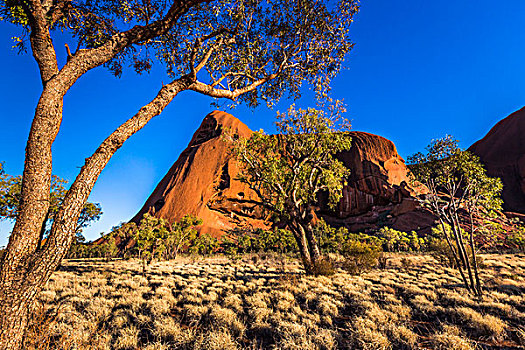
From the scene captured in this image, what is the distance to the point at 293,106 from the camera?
13.4 meters

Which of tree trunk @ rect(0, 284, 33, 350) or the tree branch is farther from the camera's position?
the tree branch

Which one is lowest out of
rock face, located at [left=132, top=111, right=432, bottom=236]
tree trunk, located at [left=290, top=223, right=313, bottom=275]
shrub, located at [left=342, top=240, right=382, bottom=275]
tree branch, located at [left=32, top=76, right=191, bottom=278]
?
shrub, located at [left=342, top=240, right=382, bottom=275]

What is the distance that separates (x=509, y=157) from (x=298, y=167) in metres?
74.1

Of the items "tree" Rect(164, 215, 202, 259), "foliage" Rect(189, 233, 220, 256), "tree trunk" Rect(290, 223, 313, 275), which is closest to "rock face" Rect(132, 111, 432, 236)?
"foliage" Rect(189, 233, 220, 256)

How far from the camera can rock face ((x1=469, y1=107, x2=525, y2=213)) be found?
49375 mm

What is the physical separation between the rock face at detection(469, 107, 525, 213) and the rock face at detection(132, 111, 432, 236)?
2000 cm

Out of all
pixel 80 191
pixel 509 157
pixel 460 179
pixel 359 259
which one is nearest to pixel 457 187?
pixel 460 179

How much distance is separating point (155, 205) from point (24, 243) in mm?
55441

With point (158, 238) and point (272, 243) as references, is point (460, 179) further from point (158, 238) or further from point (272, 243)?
point (272, 243)

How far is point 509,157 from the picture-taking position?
54.4m

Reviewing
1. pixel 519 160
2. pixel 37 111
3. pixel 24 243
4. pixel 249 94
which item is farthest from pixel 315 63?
pixel 519 160

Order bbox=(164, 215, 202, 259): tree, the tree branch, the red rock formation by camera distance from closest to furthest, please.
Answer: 1. the tree branch
2. bbox=(164, 215, 202, 259): tree
3. the red rock formation

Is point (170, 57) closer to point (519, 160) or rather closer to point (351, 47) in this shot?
point (351, 47)

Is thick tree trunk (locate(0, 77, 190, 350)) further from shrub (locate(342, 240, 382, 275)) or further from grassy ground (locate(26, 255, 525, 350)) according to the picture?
shrub (locate(342, 240, 382, 275))
